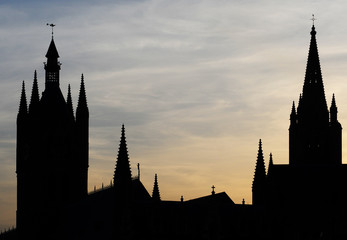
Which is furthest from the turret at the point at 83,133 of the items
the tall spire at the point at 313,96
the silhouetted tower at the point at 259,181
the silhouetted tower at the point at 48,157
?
the silhouetted tower at the point at 259,181

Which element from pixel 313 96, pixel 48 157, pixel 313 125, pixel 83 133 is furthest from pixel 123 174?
pixel 313 96

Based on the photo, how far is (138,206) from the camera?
459 ft

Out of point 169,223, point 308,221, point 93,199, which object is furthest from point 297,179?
point 93,199

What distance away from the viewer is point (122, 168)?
13825 cm

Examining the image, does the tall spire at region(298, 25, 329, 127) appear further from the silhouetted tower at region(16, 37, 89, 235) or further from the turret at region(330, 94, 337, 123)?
the silhouetted tower at region(16, 37, 89, 235)

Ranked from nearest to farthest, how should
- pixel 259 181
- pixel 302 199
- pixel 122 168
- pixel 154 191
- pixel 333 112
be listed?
pixel 122 168, pixel 154 191, pixel 302 199, pixel 259 181, pixel 333 112

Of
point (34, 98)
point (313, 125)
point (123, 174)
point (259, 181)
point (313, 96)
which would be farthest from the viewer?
point (313, 96)

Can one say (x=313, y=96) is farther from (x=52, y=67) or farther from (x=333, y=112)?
(x=52, y=67)

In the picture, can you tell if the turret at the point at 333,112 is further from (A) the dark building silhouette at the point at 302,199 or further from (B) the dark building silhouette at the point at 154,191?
(A) the dark building silhouette at the point at 302,199

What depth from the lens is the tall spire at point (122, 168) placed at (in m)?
137

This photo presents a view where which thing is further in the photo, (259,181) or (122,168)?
(259,181)

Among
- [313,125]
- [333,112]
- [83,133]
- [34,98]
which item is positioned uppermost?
[34,98]

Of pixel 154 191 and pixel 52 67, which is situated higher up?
pixel 52 67

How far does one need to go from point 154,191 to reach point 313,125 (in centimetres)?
4566
